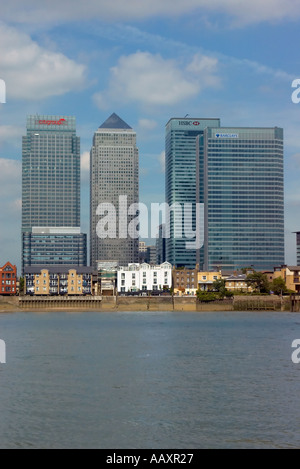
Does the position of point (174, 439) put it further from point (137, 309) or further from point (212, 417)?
point (137, 309)

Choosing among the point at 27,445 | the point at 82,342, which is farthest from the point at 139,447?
the point at 82,342

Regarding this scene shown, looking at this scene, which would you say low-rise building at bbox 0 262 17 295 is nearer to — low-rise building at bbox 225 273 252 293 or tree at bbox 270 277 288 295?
low-rise building at bbox 225 273 252 293

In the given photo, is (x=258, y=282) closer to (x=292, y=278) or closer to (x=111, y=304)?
(x=292, y=278)

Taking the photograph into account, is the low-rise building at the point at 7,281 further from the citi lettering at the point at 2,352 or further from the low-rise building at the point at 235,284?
the citi lettering at the point at 2,352

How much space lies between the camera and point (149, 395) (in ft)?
154

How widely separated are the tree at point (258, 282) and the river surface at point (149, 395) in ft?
336

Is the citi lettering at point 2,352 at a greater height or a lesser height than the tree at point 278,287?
lesser

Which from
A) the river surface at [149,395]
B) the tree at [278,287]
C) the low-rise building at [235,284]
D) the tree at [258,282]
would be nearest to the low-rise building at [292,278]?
the tree at [278,287]

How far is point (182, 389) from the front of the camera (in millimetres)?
49312

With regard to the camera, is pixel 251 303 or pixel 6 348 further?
pixel 251 303

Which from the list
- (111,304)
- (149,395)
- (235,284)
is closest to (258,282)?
(235,284)

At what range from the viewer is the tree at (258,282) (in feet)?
604

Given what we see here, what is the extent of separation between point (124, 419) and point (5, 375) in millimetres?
18768
